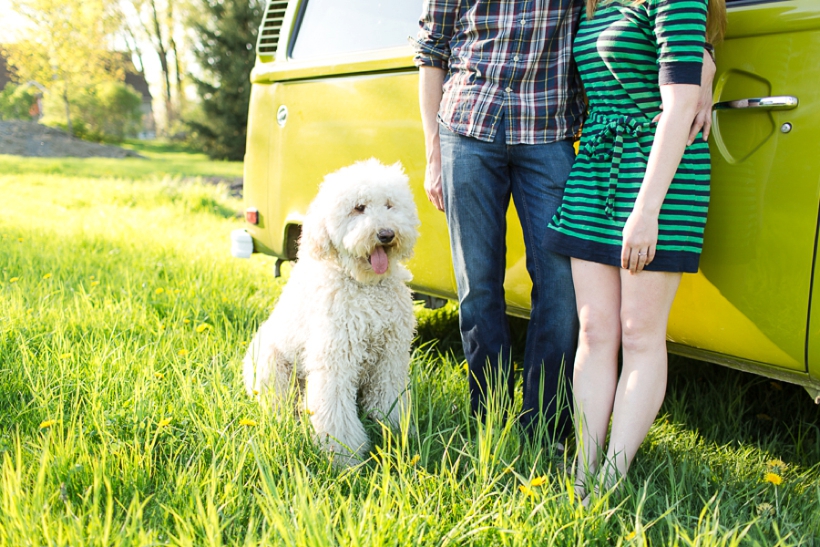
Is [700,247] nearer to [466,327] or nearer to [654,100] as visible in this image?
[654,100]

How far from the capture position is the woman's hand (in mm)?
2010

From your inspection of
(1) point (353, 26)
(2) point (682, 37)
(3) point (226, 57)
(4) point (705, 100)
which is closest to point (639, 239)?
(4) point (705, 100)

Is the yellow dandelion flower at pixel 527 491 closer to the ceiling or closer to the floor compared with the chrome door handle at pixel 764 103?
closer to the floor

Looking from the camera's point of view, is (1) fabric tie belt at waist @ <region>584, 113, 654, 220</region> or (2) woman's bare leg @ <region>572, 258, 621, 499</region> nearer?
(1) fabric tie belt at waist @ <region>584, 113, 654, 220</region>

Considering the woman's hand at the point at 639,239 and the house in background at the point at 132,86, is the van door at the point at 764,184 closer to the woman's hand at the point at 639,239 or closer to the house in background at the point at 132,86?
the woman's hand at the point at 639,239

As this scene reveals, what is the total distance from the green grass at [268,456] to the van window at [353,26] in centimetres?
167

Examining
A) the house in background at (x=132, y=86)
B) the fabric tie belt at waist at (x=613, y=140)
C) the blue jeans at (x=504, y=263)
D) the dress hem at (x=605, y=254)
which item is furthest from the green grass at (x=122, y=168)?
the house in background at (x=132, y=86)

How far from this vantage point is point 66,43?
29234 millimetres

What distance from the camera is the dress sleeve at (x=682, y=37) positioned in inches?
74.4

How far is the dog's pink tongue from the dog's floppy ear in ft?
0.59

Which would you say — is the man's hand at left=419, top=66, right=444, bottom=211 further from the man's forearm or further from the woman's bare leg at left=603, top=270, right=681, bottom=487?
the woman's bare leg at left=603, top=270, right=681, bottom=487

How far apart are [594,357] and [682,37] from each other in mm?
1082

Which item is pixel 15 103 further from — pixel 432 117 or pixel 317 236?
pixel 432 117

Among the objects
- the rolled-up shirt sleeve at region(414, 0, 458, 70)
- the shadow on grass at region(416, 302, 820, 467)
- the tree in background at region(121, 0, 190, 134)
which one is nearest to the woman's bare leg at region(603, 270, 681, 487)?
the shadow on grass at region(416, 302, 820, 467)
